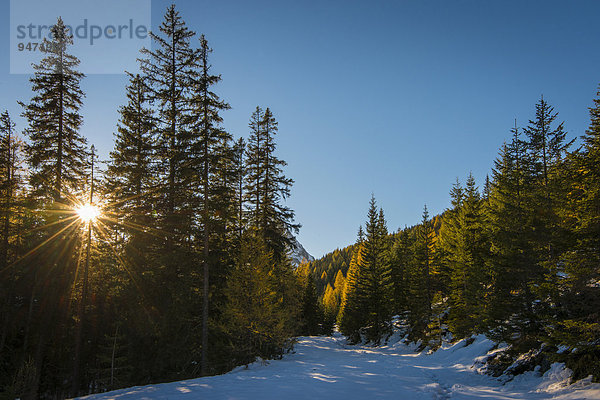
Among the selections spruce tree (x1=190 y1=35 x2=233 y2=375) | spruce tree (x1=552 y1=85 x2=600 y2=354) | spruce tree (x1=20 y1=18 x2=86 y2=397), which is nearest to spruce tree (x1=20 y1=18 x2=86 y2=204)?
spruce tree (x1=20 y1=18 x2=86 y2=397)

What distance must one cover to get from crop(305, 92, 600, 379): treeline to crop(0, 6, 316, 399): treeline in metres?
13.3

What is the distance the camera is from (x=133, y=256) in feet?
56.7

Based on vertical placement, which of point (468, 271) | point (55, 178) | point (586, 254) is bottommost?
point (468, 271)

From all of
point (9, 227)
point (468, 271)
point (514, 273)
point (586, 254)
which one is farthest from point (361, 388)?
point (9, 227)

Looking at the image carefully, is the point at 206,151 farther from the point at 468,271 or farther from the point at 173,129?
the point at 468,271

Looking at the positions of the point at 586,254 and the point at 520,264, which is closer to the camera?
the point at 586,254

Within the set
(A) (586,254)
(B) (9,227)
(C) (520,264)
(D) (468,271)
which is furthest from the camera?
(D) (468,271)

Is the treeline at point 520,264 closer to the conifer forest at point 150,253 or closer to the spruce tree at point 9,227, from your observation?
the conifer forest at point 150,253

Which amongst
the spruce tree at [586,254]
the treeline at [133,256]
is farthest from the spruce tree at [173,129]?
the spruce tree at [586,254]

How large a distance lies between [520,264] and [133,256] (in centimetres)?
2170

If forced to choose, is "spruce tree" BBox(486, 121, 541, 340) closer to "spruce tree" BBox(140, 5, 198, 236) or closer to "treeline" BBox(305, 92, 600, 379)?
"treeline" BBox(305, 92, 600, 379)

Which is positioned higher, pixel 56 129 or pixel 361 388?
pixel 56 129

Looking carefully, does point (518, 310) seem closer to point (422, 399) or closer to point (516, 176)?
point (516, 176)

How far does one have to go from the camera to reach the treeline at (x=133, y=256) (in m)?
16.6
